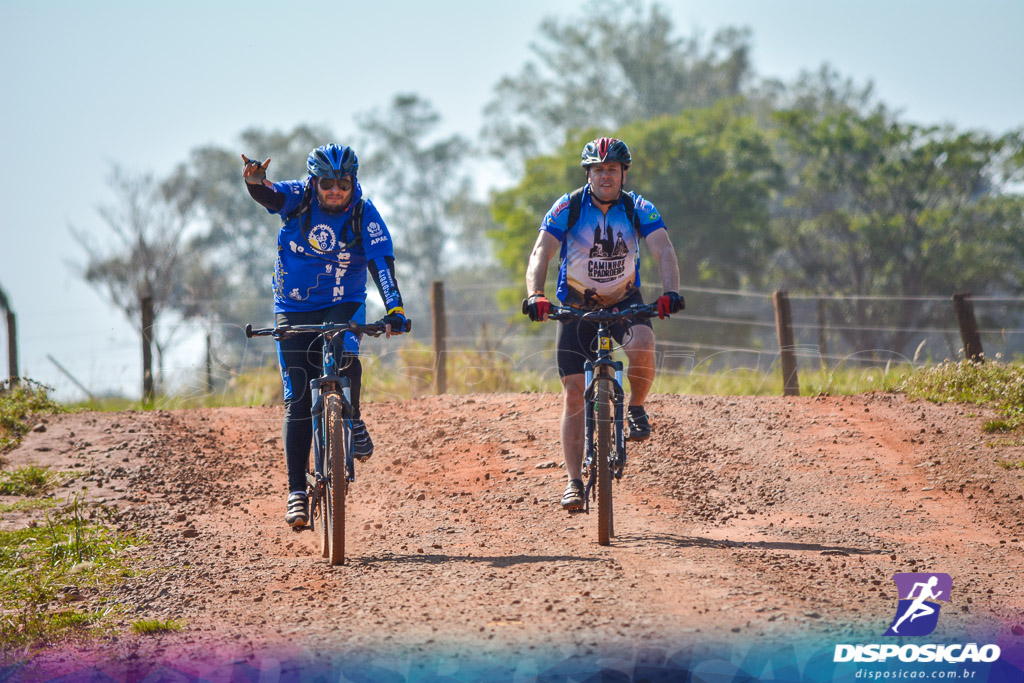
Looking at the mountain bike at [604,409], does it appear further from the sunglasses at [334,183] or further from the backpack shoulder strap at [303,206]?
the backpack shoulder strap at [303,206]

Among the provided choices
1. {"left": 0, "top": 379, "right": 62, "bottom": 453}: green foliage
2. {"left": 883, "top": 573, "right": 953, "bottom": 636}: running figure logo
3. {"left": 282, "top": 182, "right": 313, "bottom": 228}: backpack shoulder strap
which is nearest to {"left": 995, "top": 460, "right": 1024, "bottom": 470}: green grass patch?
{"left": 883, "top": 573, "right": 953, "bottom": 636}: running figure logo

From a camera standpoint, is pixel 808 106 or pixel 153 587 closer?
pixel 153 587

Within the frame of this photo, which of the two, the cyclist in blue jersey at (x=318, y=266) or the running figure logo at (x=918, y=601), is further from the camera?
the cyclist in blue jersey at (x=318, y=266)

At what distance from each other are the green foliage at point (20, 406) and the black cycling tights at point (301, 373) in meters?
4.08

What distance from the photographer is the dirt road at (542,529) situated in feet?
14.1

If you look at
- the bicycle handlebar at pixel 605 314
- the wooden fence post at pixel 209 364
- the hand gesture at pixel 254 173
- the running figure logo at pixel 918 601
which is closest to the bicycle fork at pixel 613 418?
the bicycle handlebar at pixel 605 314

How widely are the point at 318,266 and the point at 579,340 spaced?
1.56 m

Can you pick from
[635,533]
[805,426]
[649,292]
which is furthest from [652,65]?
[635,533]

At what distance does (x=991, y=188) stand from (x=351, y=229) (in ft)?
99.6

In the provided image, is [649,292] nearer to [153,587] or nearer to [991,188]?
[991,188]

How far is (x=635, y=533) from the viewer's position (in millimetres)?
6148

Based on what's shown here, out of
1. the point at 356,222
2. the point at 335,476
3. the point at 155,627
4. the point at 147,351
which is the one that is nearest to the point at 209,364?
the point at 147,351

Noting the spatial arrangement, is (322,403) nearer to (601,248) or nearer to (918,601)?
(601,248)

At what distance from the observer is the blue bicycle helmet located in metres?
5.89
